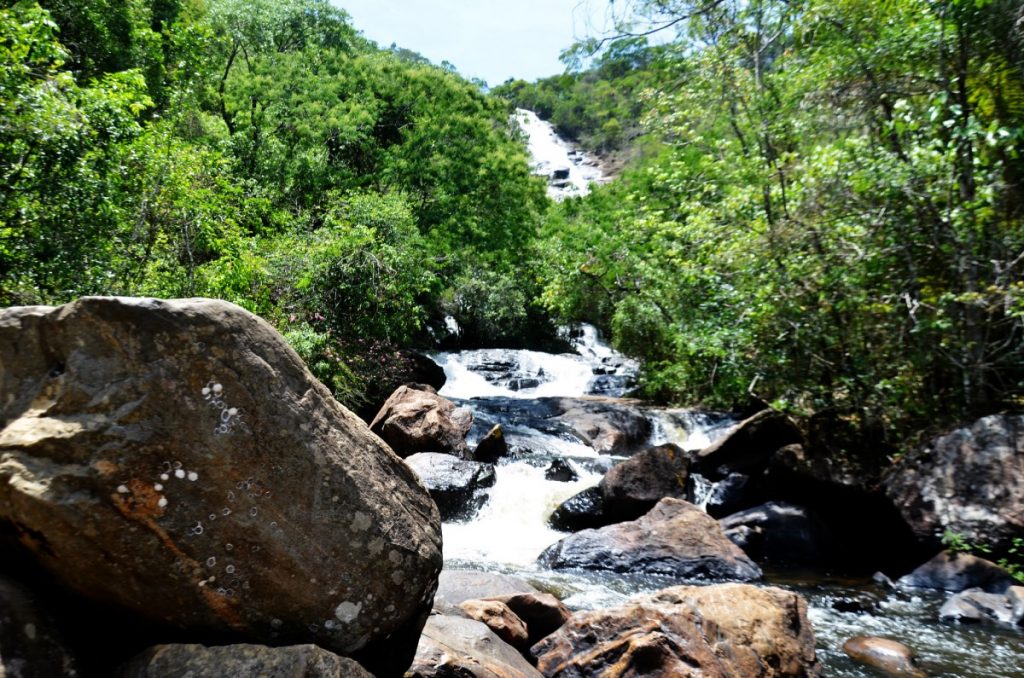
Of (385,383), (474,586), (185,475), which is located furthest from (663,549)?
(385,383)

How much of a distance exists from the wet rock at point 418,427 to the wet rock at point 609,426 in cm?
334

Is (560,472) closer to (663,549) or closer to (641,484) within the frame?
(641,484)

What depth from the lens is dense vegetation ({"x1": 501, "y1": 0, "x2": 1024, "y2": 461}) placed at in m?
9.02

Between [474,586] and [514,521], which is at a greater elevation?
[474,586]

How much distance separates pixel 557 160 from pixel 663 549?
5776 centimetres

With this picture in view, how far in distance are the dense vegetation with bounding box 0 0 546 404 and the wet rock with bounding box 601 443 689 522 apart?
6224 mm

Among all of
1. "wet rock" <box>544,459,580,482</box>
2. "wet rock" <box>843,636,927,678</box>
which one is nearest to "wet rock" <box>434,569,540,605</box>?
"wet rock" <box>843,636,927,678</box>

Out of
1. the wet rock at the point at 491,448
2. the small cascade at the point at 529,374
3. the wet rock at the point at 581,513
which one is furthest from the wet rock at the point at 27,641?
the small cascade at the point at 529,374

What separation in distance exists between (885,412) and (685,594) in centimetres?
692

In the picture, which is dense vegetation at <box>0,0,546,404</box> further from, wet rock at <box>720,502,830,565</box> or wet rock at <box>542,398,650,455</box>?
wet rock at <box>720,502,830,565</box>

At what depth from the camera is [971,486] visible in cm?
871

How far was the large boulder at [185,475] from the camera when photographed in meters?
2.62

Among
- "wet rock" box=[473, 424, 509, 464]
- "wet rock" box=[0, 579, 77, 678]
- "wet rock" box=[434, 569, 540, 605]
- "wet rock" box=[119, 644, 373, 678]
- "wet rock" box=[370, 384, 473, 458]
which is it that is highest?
"wet rock" box=[0, 579, 77, 678]

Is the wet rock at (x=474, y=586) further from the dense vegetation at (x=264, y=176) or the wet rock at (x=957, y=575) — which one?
the dense vegetation at (x=264, y=176)
